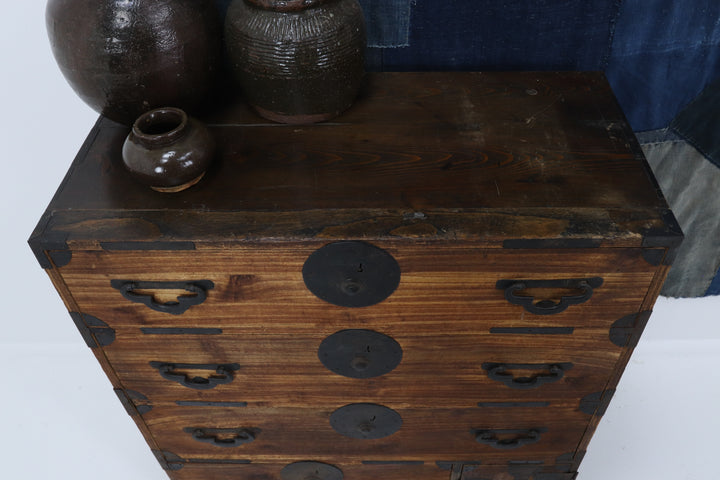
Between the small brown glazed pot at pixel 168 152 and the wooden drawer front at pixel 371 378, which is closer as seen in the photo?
the small brown glazed pot at pixel 168 152

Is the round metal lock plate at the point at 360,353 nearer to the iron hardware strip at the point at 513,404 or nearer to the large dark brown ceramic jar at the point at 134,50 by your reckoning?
the iron hardware strip at the point at 513,404

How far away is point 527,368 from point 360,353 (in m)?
0.31

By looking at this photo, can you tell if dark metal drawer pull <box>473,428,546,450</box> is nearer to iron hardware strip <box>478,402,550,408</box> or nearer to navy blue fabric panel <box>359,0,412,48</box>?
iron hardware strip <box>478,402,550,408</box>

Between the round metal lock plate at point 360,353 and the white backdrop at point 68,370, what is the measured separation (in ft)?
2.17

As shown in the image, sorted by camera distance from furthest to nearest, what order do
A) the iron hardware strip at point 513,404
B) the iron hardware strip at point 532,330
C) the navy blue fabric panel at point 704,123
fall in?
the navy blue fabric panel at point 704,123
the iron hardware strip at point 513,404
the iron hardware strip at point 532,330

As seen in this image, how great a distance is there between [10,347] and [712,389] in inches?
73.6

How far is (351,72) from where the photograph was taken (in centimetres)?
100

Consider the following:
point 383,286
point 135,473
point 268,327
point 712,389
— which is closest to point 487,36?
point 383,286

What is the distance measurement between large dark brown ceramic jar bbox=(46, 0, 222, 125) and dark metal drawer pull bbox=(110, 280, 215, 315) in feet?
0.95

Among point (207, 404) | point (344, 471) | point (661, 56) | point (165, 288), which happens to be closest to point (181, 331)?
point (165, 288)

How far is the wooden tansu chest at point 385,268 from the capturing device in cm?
90

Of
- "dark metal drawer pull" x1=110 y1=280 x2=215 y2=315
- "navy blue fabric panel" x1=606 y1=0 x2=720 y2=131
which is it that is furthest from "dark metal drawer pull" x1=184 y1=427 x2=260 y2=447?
"navy blue fabric panel" x1=606 y1=0 x2=720 y2=131

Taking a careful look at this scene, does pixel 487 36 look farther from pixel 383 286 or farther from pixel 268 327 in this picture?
pixel 268 327

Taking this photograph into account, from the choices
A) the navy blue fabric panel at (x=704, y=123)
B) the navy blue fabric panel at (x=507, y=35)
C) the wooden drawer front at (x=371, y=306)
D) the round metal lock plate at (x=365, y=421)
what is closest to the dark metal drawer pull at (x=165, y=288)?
the wooden drawer front at (x=371, y=306)
